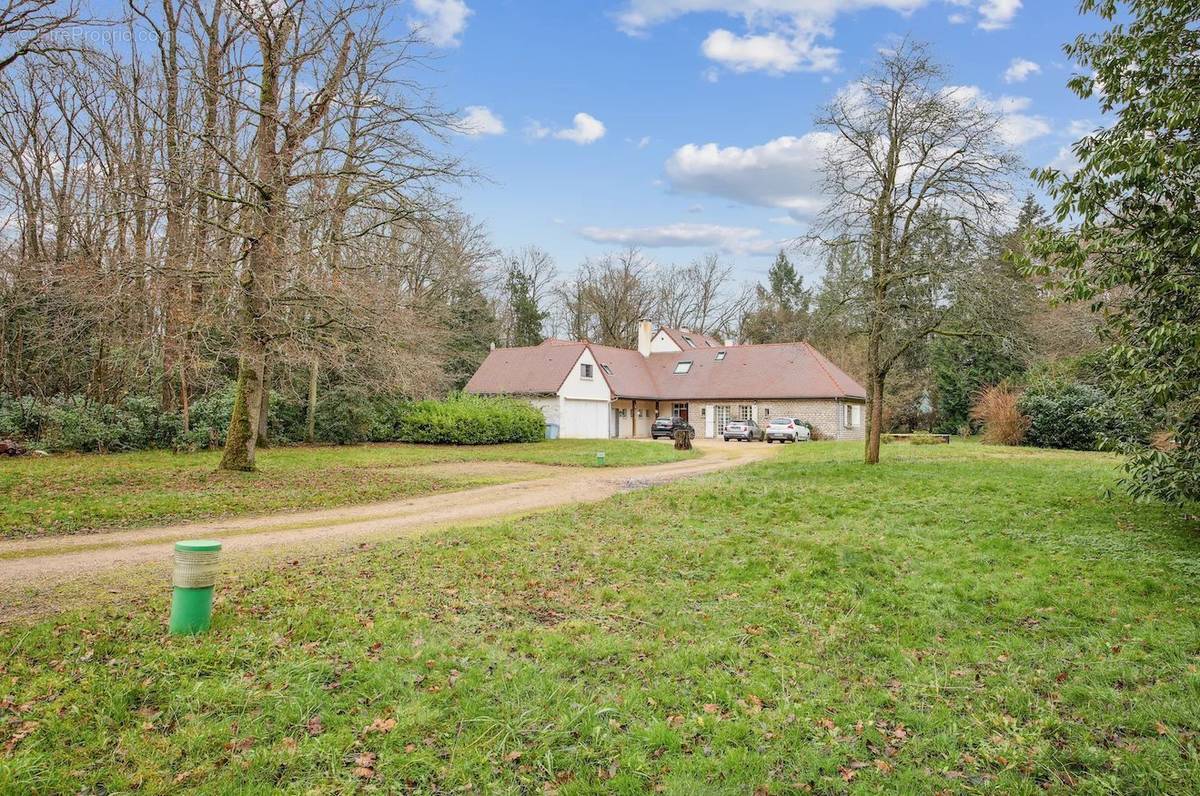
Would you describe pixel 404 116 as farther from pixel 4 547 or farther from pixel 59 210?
pixel 59 210

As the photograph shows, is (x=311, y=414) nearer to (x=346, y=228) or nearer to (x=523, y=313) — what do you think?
(x=346, y=228)

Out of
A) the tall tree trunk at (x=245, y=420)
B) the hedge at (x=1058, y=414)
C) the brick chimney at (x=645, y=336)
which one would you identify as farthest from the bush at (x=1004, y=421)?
the tall tree trunk at (x=245, y=420)

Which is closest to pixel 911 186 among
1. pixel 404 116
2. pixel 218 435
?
pixel 404 116

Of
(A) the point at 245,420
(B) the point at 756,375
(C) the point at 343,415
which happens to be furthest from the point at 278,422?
(B) the point at 756,375

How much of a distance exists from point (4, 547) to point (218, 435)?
1311 cm

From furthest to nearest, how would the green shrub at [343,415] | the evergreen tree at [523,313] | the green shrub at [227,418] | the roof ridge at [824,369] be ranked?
the evergreen tree at [523,313] → the roof ridge at [824,369] → the green shrub at [343,415] → the green shrub at [227,418]

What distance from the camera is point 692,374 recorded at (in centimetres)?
4009

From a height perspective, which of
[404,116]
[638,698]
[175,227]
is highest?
[404,116]

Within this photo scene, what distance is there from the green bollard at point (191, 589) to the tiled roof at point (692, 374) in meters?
28.3

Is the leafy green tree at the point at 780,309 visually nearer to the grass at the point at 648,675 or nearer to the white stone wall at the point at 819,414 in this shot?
the white stone wall at the point at 819,414

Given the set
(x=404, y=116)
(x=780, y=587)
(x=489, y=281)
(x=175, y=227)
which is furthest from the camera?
(x=489, y=281)

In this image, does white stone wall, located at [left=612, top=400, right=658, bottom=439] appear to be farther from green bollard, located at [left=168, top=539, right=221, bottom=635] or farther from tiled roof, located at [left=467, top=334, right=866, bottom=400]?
green bollard, located at [left=168, top=539, right=221, bottom=635]

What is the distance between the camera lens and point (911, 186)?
16.2m

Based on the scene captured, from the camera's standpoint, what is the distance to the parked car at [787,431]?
108 ft
